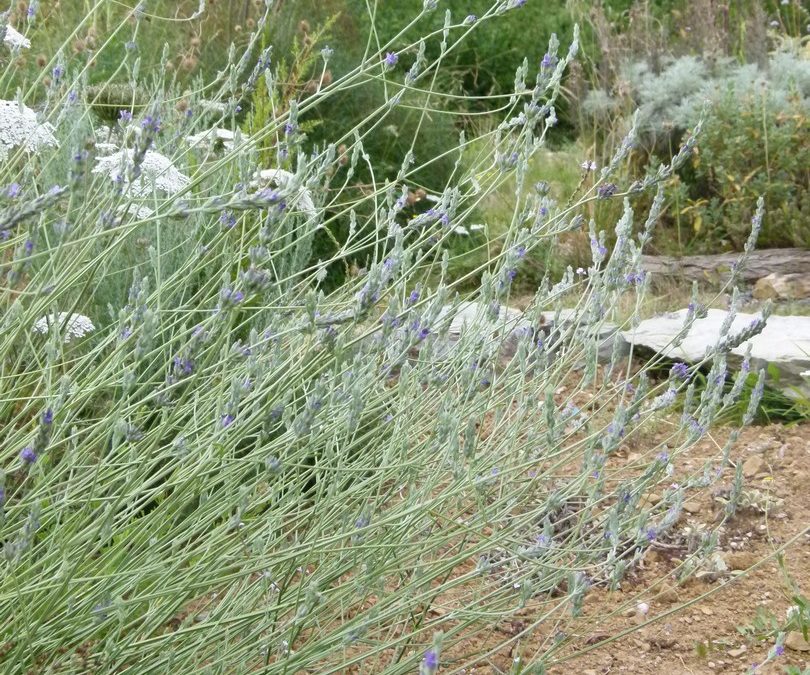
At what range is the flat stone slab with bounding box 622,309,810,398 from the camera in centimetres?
393

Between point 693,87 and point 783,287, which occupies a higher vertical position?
point 693,87

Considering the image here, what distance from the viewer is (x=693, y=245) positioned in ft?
19.5

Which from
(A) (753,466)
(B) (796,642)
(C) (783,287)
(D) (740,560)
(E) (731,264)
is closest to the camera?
(B) (796,642)

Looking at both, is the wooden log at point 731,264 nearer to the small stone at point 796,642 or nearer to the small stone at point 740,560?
the small stone at point 740,560

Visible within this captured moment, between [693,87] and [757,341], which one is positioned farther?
[693,87]

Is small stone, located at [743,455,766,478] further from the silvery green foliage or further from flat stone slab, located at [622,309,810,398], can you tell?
the silvery green foliage

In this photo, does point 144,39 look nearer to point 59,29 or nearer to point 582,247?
point 59,29

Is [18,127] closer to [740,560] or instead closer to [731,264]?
[740,560]

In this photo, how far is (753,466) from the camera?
3.41m

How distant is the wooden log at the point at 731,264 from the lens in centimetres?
543

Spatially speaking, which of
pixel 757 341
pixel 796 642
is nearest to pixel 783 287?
pixel 757 341

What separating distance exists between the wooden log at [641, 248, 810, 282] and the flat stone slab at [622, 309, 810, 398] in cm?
76

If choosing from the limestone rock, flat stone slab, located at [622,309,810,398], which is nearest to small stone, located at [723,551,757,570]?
flat stone slab, located at [622,309,810,398]

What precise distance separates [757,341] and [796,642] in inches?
73.1
